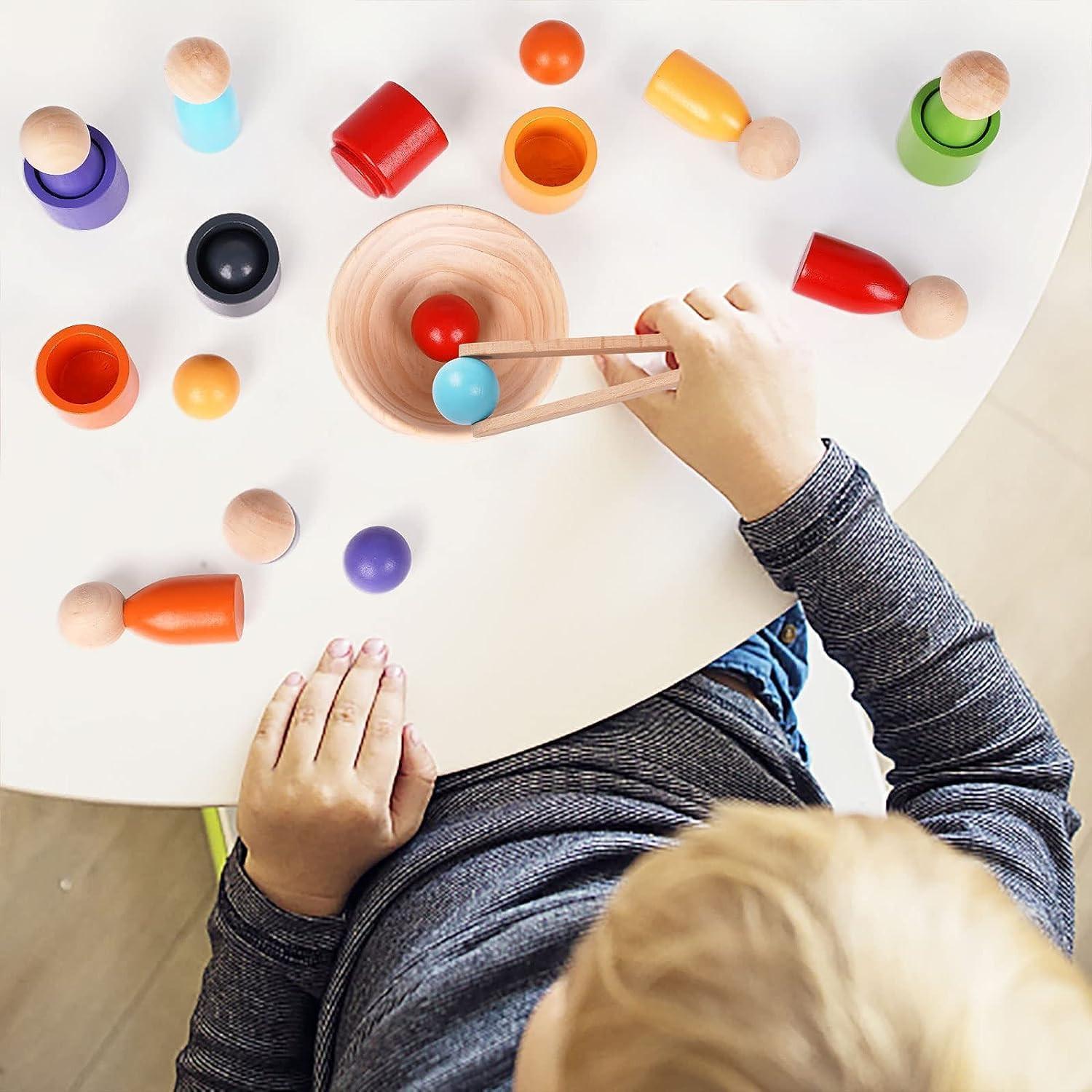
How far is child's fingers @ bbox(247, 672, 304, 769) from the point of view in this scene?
0.61m

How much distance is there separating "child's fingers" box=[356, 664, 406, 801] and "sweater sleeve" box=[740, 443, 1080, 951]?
0.21m

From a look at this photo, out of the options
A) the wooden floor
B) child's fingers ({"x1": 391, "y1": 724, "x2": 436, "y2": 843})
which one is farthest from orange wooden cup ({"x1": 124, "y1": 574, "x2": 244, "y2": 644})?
the wooden floor

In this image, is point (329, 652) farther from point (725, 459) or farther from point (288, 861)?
point (725, 459)

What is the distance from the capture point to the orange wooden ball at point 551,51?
644mm

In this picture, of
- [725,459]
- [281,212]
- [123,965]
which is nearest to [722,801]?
[725,459]

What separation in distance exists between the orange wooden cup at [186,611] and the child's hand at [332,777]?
0.05 meters

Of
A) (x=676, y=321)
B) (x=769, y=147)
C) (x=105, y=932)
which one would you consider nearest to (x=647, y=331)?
(x=676, y=321)

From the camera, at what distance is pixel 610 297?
654 mm

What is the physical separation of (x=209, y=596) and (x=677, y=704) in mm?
295

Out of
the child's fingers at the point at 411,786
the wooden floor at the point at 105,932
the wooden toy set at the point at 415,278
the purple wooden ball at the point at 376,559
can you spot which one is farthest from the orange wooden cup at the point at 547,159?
the wooden floor at the point at 105,932

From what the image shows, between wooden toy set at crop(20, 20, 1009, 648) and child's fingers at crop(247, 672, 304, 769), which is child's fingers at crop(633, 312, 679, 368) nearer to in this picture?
wooden toy set at crop(20, 20, 1009, 648)

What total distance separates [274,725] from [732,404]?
12.0 inches

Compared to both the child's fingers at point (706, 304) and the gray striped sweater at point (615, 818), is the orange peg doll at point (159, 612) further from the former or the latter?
the child's fingers at point (706, 304)

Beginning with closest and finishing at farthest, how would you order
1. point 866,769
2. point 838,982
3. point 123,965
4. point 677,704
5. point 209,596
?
point 838,982 < point 209,596 < point 677,704 < point 866,769 < point 123,965
